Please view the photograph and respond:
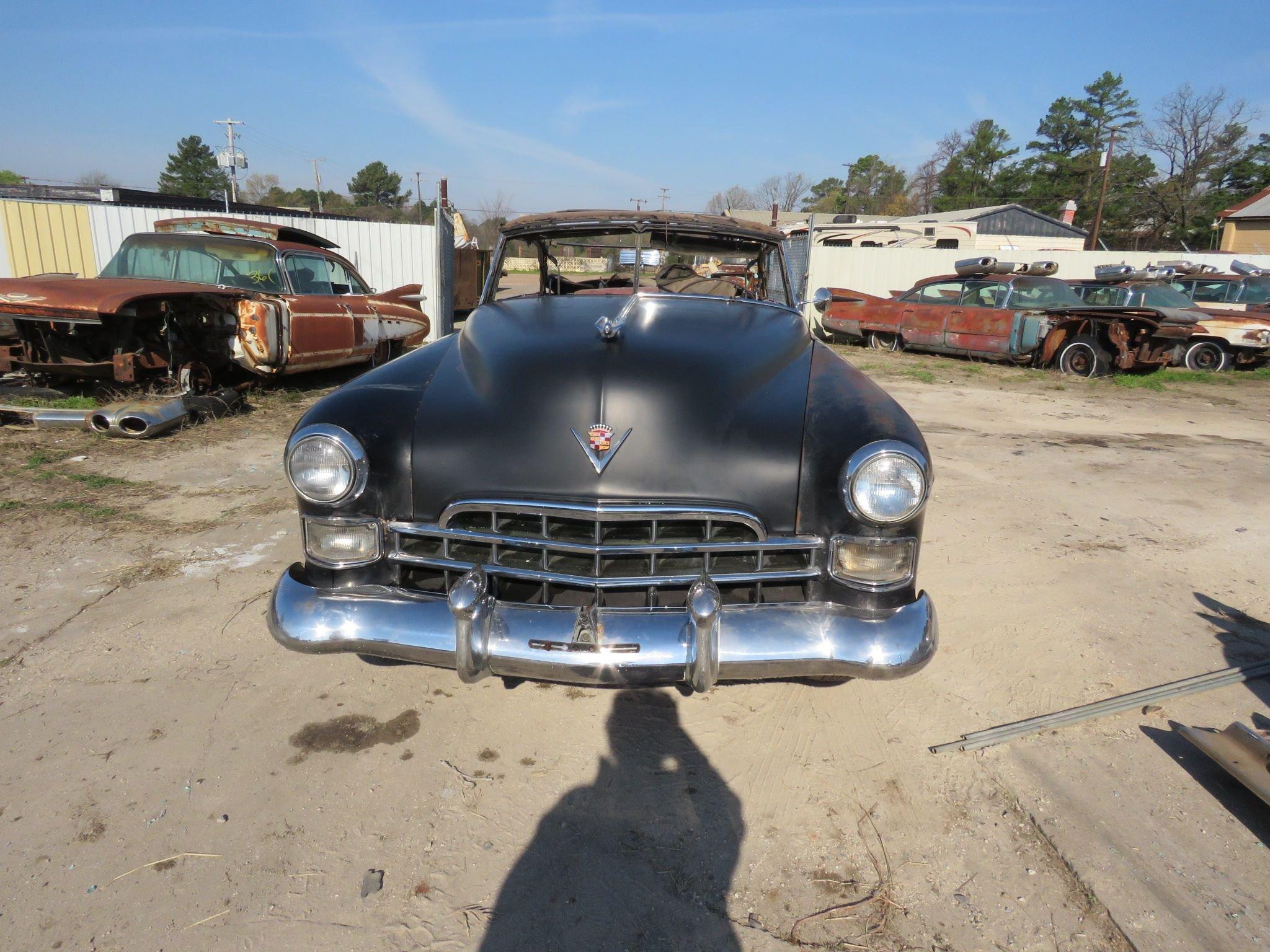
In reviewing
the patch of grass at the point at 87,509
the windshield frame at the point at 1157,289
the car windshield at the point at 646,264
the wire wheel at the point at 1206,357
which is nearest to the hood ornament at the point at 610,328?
the car windshield at the point at 646,264

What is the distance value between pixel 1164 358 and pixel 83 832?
44.6 feet

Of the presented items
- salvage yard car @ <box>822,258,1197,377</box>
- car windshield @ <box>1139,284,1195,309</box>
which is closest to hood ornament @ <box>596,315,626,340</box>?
salvage yard car @ <box>822,258,1197,377</box>

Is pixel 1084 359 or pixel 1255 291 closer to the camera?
pixel 1084 359

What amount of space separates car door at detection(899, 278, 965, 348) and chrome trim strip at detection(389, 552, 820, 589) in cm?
1202

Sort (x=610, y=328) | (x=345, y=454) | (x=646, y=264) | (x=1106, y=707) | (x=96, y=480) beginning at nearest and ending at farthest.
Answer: (x=345, y=454), (x=610, y=328), (x=1106, y=707), (x=646, y=264), (x=96, y=480)

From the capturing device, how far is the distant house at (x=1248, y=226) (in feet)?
110

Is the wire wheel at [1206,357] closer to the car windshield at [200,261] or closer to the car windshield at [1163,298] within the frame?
the car windshield at [1163,298]

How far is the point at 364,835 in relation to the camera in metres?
2.13

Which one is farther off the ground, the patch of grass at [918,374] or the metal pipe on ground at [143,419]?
the metal pipe on ground at [143,419]

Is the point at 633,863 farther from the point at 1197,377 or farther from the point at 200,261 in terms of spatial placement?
the point at 1197,377

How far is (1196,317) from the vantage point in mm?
11828

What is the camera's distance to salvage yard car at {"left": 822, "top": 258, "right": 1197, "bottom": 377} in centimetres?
1126

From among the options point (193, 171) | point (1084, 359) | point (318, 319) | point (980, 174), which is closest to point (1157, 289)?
point (1084, 359)

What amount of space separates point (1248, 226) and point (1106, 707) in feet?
140
